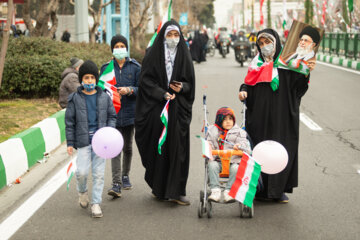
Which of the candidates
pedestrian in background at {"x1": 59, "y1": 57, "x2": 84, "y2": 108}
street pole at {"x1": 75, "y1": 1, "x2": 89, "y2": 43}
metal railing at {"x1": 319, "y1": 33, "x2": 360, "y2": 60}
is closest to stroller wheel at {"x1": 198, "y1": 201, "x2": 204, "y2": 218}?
pedestrian in background at {"x1": 59, "y1": 57, "x2": 84, "y2": 108}

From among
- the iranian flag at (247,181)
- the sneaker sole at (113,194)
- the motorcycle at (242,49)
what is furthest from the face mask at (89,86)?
the motorcycle at (242,49)

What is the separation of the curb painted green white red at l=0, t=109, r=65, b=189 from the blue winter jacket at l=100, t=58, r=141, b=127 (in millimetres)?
1384

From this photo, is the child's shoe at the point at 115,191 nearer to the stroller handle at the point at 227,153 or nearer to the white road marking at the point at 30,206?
the white road marking at the point at 30,206

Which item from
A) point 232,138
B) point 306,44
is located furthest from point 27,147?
point 306,44

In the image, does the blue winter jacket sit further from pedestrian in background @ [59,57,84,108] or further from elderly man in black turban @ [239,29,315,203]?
pedestrian in background @ [59,57,84,108]

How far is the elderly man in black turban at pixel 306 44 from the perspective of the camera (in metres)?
5.70

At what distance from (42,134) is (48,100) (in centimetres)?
475

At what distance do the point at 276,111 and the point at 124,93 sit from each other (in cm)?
157

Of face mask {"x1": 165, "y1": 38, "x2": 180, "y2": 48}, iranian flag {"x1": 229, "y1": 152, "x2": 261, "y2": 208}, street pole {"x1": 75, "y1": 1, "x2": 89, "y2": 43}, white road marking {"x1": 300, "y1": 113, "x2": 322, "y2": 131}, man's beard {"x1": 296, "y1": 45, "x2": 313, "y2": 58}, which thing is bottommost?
white road marking {"x1": 300, "y1": 113, "x2": 322, "y2": 131}

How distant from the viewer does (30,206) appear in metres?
6.09

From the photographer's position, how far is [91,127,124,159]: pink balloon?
5.38 m

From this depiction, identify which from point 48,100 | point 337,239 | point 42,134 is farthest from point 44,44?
point 337,239

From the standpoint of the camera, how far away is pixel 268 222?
5484 millimetres

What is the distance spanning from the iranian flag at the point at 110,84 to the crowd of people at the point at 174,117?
99 mm
